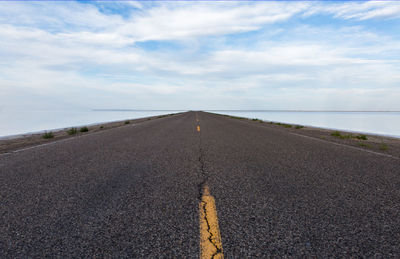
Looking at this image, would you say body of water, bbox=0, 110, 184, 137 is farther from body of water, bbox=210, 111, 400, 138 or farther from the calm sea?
body of water, bbox=210, 111, 400, 138

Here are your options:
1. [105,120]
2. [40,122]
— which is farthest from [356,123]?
[40,122]

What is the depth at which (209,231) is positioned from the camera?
2.44m

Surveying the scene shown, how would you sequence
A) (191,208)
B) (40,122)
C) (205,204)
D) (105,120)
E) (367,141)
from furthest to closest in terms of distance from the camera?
(105,120) → (40,122) → (367,141) → (205,204) → (191,208)

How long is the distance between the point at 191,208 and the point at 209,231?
2.02 feet

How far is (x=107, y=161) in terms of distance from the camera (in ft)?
19.2

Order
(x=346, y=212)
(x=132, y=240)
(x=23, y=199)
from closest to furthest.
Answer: (x=132, y=240) < (x=346, y=212) < (x=23, y=199)

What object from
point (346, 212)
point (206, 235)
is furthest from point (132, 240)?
point (346, 212)

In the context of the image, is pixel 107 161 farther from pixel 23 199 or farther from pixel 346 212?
pixel 346 212

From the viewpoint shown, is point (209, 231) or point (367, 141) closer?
point (209, 231)

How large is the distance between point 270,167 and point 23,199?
14.4 feet

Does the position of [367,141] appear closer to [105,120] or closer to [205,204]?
[205,204]

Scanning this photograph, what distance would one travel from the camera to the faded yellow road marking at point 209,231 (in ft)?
6.82

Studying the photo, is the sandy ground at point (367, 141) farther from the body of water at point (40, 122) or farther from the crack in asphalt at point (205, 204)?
the body of water at point (40, 122)

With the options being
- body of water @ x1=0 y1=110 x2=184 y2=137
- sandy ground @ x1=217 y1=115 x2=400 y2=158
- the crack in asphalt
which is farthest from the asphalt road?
body of water @ x1=0 y1=110 x2=184 y2=137
